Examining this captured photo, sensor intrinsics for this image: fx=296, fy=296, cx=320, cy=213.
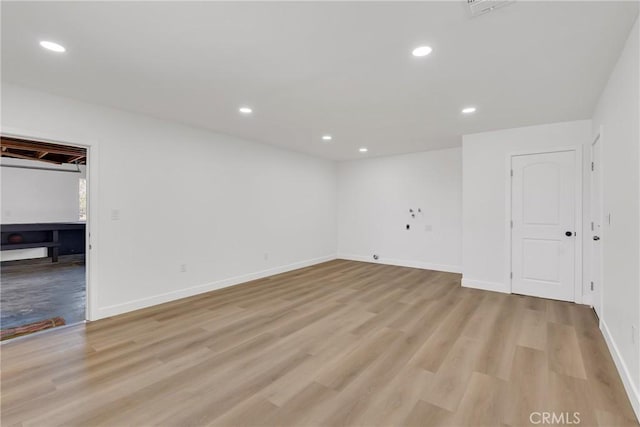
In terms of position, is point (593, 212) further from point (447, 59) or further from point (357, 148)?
point (357, 148)

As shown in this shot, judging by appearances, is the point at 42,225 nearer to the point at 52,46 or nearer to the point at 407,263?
the point at 52,46

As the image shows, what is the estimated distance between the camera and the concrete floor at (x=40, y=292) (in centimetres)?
372

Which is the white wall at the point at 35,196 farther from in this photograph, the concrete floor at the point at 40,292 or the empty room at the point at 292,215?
the empty room at the point at 292,215

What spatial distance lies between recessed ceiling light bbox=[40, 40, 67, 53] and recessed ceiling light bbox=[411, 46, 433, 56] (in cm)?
277

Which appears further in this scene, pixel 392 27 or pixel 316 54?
pixel 316 54

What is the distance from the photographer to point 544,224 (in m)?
4.36

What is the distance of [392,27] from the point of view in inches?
80.7

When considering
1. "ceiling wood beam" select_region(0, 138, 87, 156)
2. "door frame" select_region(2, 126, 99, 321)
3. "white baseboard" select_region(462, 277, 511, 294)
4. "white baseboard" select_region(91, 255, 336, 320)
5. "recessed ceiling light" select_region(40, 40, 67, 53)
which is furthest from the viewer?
"white baseboard" select_region(462, 277, 511, 294)

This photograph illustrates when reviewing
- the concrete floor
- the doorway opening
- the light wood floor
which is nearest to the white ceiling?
the light wood floor

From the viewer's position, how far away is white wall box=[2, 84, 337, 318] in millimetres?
3486

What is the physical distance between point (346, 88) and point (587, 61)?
81.4 inches

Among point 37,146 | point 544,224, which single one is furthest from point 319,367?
point 37,146

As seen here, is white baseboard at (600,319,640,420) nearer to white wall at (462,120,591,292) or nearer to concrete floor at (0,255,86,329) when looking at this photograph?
white wall at (462,120,591,292)

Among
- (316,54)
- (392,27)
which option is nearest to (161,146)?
(316,54)
